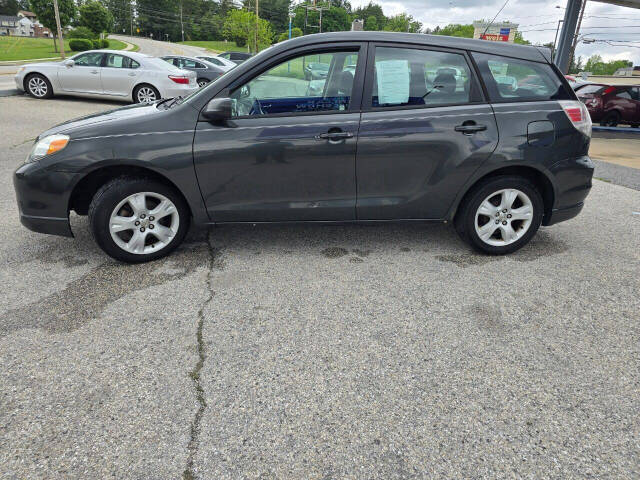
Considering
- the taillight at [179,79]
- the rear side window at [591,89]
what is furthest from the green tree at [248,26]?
the taillight at [179,79]

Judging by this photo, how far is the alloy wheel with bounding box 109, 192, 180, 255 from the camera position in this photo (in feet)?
11.4

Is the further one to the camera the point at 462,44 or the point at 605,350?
the point at 462,44

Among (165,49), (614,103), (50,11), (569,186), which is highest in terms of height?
(165,49)

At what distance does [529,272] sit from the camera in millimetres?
3658

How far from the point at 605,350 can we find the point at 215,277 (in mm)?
2615

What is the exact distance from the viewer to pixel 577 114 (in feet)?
12.1

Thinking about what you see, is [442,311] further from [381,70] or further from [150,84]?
[150,84]

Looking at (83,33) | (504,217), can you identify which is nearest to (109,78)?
(504,217)

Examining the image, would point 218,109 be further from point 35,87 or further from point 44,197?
point 35,87

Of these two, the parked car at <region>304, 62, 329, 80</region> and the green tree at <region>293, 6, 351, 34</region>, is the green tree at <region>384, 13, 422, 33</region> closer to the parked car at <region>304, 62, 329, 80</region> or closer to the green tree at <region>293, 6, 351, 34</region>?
the green tree at <region>293, 6, 351, 34</region>

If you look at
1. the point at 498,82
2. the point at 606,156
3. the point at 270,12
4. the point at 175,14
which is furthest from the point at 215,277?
the point at 175,14

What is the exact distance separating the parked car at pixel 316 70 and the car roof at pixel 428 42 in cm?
16

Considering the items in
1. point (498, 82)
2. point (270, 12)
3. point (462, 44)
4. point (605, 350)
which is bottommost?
point (605, 350)

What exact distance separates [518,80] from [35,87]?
13579 mm
